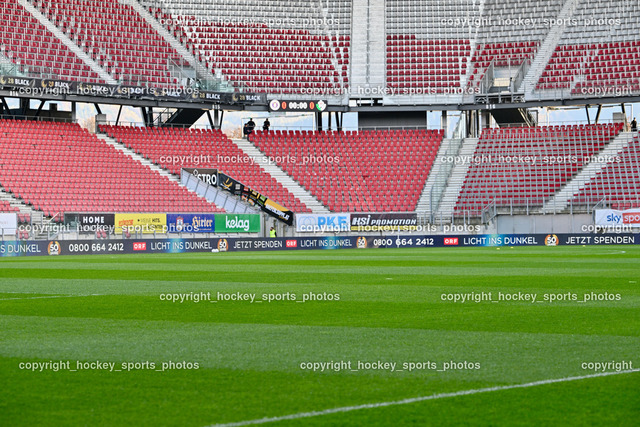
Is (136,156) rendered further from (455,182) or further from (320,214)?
(455,182)

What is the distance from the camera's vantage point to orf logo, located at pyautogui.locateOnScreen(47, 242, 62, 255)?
34469 millimetres

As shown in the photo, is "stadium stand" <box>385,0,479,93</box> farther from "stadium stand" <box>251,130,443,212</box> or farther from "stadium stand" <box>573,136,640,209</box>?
"stadium stand" <box>573,136,640,209</box>

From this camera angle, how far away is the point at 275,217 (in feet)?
144

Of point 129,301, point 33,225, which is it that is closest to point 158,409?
point 129,301

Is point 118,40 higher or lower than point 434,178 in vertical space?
higher

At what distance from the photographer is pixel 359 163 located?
168 feet

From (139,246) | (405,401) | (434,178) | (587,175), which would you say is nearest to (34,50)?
(139,246)

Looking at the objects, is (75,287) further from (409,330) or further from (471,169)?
(471,169)

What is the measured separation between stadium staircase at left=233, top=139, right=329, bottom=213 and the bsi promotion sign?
4.91m

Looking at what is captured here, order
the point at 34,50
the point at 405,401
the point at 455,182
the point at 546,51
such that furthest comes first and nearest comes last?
the point at 546,51, the point at 455,182, the point at 34,50, the point at 405,401

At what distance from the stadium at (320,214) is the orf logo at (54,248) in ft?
0.65

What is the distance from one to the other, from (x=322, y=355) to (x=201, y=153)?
43.1 m

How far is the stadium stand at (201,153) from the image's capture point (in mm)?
47250

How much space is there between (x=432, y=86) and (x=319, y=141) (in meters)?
8.74
